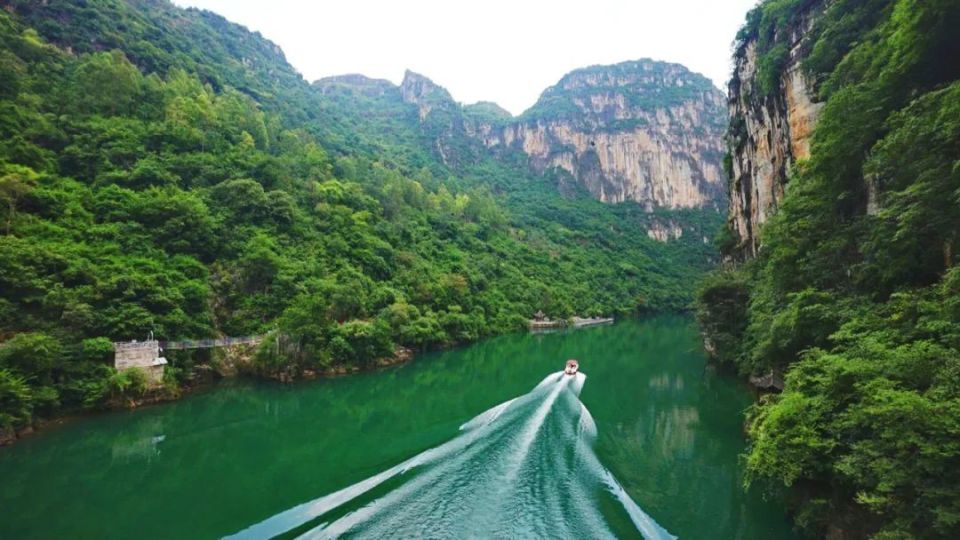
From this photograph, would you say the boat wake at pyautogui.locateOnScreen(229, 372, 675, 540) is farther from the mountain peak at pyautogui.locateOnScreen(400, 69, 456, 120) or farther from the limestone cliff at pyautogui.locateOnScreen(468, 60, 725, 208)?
the mountain peak at pyautogui.locateOnScreen(400, 69, 456, 120)

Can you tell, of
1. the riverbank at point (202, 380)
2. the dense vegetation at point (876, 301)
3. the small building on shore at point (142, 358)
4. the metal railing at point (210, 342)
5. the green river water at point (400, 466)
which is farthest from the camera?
the metal railing at point (210, 342)

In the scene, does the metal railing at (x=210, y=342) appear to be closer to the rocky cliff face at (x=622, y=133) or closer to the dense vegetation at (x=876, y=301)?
the dense vegetation at (x=876, y=301)

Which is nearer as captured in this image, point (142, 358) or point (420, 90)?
point (142, 358)

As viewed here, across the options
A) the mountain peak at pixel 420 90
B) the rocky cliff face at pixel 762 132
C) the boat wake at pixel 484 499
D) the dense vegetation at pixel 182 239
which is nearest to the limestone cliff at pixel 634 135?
the mountain peak at pixel 420 90

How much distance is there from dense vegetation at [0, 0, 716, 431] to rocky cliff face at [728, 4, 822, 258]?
23.7 m

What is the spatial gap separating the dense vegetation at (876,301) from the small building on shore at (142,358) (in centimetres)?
2312

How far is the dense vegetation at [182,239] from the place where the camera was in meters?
18.9

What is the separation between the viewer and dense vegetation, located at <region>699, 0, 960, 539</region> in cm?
579

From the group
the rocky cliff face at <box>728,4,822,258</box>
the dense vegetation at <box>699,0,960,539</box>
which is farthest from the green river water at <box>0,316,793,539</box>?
the rocky cliff face at <box>728,4,822,258</box>

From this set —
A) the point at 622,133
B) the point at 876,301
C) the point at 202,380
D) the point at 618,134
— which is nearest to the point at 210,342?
the point at 202,380

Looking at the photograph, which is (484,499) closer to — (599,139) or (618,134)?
(599,139)

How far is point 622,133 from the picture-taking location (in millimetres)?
134875

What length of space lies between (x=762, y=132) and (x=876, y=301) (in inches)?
700

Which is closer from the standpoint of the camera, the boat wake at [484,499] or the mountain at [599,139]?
the boat wake at [484,499]
